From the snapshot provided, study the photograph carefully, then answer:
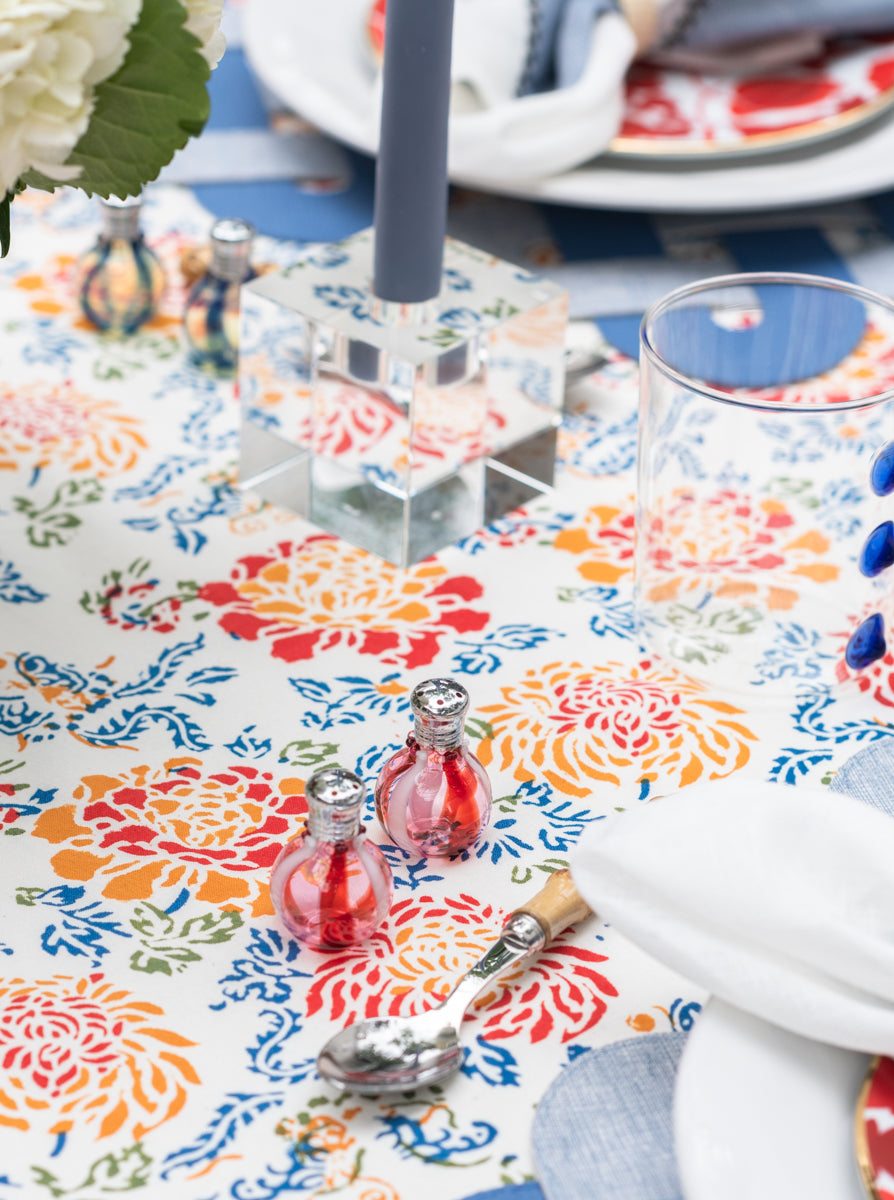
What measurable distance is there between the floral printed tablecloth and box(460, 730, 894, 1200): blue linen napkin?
1 cm

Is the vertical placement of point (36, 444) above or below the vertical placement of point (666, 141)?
below

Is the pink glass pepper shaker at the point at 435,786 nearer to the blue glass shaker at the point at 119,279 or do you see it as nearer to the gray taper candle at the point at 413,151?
the gray taper candle at the point at 413,151

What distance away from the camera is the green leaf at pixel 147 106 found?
0.56m

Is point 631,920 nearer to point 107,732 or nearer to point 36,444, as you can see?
point 107,732

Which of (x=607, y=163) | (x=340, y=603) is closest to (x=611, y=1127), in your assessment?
(x=340, y=603)

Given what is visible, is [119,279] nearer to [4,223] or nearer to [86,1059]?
[4,223]

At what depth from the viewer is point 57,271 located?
1.02 meters

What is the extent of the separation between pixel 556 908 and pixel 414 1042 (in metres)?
0.08

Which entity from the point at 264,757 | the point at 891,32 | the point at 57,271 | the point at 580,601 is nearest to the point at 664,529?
the point at 580,601

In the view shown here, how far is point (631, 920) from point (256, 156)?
2.62 feet

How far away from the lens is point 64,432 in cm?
88

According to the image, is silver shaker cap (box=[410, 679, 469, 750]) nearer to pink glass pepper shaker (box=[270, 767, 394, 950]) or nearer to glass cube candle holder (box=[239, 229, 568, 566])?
pink glass pepper shaker (box=[270, 767, 394, 950])

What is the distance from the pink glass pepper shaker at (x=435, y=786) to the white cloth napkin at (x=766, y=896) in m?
0.09

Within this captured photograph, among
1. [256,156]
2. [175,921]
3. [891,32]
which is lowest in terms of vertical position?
[175,921]
